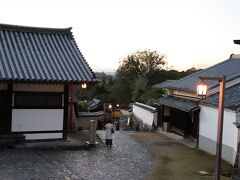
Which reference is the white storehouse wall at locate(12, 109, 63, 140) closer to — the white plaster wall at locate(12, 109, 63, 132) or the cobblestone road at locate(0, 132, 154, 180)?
the white plaster wall at locate(12, 109, 63, 132)

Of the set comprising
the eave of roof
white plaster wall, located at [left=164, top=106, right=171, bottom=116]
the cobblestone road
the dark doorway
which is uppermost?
the eave of roof

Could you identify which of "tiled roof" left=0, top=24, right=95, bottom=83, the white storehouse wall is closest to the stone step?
the white storehouse wall

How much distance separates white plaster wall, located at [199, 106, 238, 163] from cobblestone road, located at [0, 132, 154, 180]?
12.0 ft

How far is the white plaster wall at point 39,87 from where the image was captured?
18.4 meters

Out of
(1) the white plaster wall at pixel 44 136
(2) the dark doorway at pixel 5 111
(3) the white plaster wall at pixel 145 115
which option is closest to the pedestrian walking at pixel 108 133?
(1) the white plaster wall at pixel 44 136

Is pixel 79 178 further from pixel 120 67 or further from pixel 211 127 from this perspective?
pixel 120 67

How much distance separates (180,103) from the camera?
2670 cm

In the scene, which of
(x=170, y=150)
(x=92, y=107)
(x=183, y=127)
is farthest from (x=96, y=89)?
(x=170, y=150)

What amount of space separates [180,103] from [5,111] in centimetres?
1277

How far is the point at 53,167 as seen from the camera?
1461 cm

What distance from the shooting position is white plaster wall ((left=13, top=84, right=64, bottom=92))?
18.4 meters

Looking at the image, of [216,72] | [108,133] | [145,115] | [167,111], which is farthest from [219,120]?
[145,115]

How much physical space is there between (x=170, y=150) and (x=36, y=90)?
7.85 m

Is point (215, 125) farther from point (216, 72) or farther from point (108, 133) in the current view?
point (216, 72)
